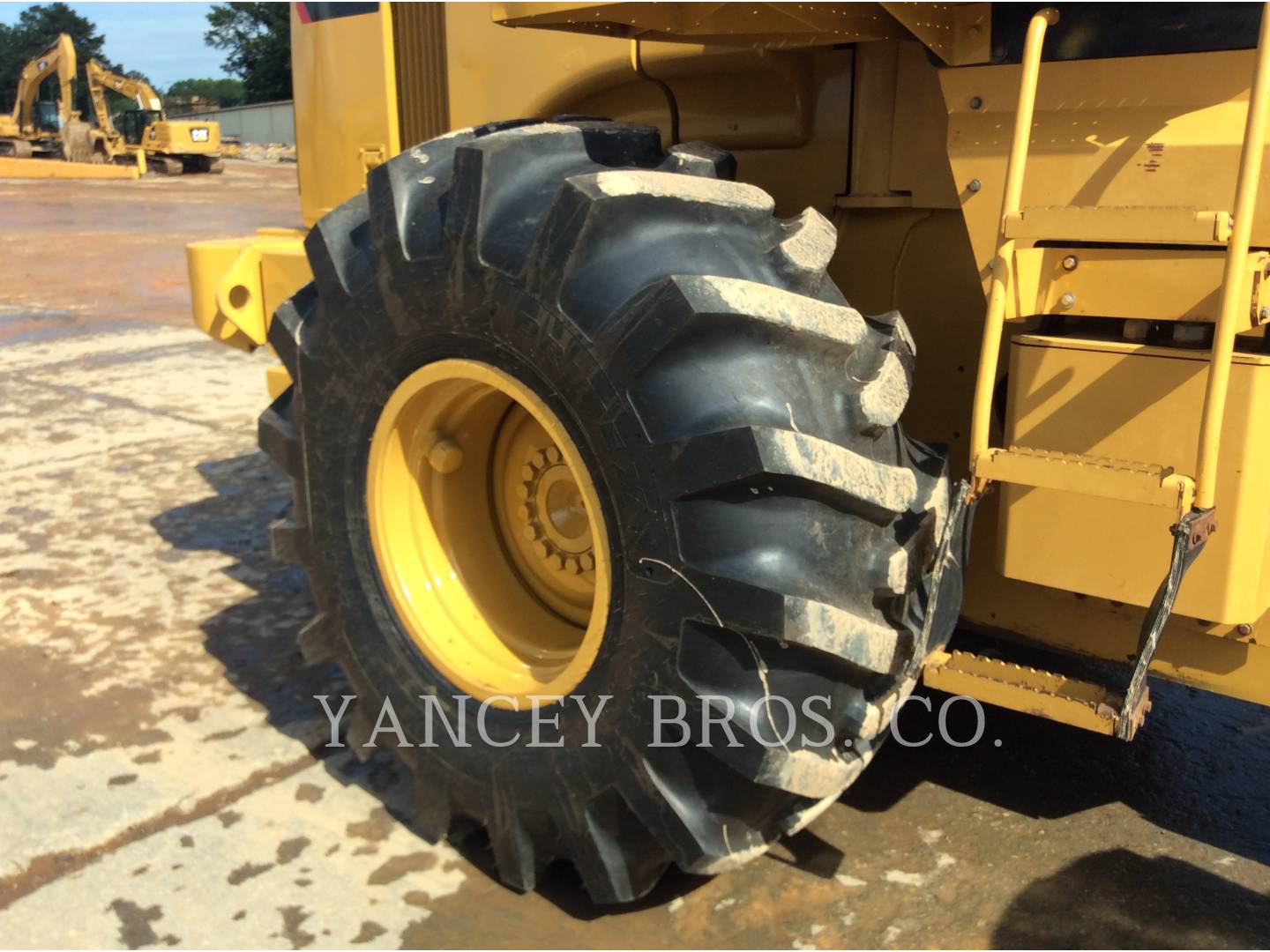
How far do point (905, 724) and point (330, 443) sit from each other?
1.63 metres

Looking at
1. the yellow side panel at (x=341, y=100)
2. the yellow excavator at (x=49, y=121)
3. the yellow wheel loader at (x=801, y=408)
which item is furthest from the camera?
the yellow excavator at (x=49, y=121)

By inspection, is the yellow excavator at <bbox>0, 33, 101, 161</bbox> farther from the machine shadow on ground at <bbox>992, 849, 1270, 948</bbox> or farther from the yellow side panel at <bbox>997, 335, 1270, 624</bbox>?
the machine shadow on ground at <bbox>992, 849, 1270, 948</bbox>

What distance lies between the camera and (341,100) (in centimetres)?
404

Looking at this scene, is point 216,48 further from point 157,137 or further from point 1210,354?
point 1210,354

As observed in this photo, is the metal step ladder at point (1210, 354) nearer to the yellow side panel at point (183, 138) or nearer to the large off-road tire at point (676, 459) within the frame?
the large off-road tire at point (676, 459)

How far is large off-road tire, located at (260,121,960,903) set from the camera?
1.98m

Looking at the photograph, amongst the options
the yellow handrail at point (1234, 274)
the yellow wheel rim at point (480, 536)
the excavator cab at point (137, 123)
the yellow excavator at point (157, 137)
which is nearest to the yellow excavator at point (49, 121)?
the yellow excavator at point (157, 137)

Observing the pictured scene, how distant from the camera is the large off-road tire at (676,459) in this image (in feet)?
6.49

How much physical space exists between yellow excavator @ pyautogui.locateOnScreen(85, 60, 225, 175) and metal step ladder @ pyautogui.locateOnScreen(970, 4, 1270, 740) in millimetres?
36517

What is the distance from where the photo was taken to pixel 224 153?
43.4 meters

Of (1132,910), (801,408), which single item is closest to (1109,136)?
(801,408)

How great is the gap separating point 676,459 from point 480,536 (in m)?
0.98

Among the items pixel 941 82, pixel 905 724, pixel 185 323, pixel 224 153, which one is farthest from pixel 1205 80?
pixel 224 153

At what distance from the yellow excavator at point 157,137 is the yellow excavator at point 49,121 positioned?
57cm
